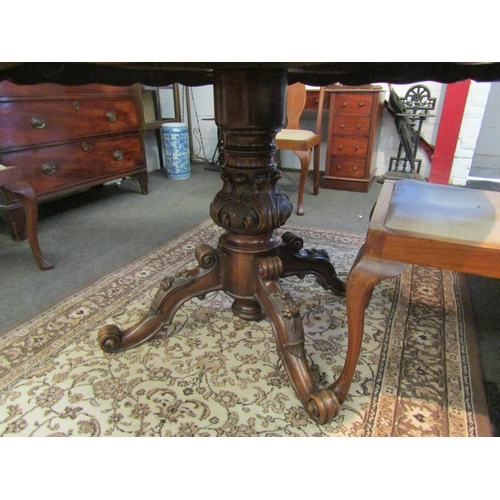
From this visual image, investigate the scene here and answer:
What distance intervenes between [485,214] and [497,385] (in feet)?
1.60

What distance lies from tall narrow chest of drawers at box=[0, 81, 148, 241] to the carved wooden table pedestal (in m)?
1.10

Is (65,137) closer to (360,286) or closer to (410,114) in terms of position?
(360,286)

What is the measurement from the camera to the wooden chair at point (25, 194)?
1.37 meters

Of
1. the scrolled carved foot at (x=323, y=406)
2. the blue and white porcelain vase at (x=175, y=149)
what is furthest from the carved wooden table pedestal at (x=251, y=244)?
the blue and white porcelain vase at (x=175, y=149)

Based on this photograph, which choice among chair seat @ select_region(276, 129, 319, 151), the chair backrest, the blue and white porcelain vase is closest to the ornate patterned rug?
chair seat @ select_region(276, 129, 319, 151)

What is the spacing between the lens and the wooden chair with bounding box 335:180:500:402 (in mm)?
604

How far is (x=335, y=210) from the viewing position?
2.28 m

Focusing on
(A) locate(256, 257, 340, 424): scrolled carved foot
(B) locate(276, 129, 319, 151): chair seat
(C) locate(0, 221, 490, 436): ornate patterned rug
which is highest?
(B) locate(276, 129, 319, 151): chair seat

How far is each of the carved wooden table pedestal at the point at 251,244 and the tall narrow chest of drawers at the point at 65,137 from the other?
1.10 metres

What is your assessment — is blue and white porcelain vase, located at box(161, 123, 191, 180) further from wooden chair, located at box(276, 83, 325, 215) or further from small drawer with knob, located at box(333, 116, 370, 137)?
small drawer with knob, located at box(333, 116, 370, 137)

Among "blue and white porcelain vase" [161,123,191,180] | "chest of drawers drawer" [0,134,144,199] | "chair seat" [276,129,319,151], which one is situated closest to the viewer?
"chest of drawers drawer" [0,134,144,199]

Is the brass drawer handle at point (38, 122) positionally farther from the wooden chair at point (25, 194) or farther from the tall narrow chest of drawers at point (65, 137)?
the wooden chair at point (25, 194)

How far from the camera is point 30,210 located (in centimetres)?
146
